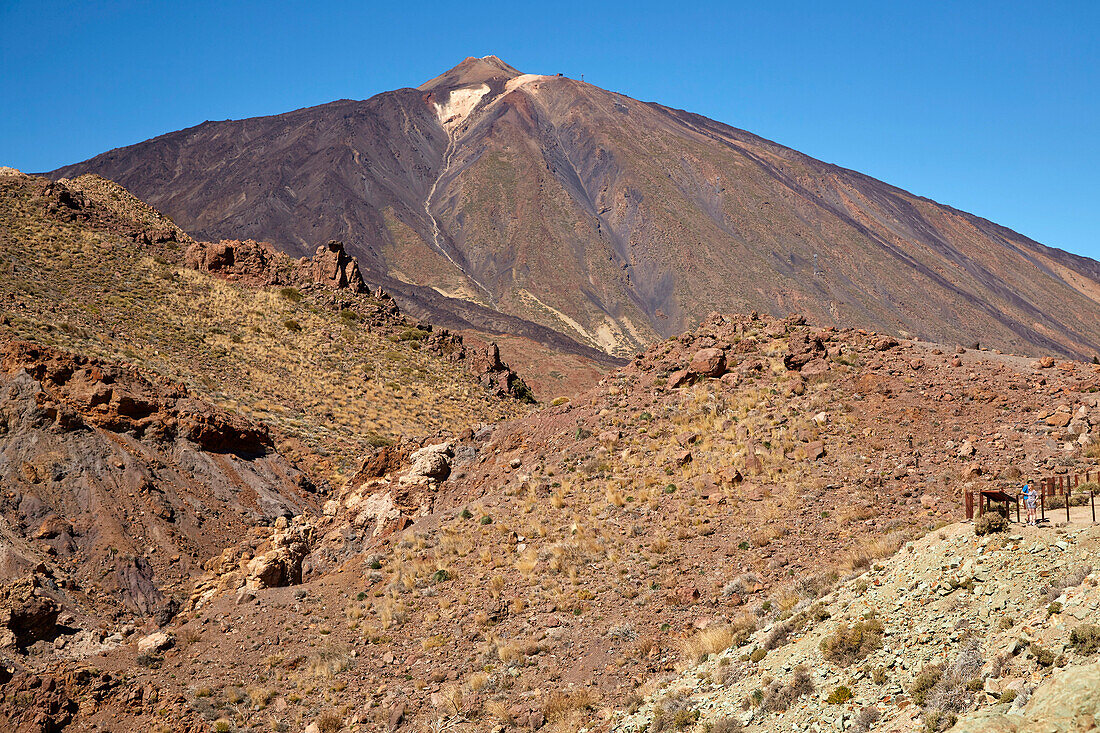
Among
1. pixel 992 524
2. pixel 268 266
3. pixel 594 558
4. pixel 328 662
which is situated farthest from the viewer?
pixel 268 266

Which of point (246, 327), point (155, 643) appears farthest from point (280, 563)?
point (246, 327)

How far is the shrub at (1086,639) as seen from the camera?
7746 mm

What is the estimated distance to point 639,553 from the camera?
15.7m

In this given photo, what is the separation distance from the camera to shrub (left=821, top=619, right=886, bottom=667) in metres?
9.79

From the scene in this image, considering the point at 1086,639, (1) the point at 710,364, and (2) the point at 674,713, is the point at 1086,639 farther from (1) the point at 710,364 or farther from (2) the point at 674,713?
(1) the point at 710,364

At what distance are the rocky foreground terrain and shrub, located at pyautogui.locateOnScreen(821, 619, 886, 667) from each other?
36 mm

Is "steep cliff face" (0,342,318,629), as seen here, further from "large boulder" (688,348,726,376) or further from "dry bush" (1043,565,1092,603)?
"dry bush" (1043,565,1092,603)

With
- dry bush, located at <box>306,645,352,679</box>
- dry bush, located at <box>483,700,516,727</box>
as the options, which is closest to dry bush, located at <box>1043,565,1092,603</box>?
dry bush, located at <box>483,700,516,727</box>

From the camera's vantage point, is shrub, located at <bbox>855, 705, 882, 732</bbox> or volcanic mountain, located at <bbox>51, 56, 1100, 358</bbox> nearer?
shrub, located at <bbox>855, 705, 882, 732</bbox>

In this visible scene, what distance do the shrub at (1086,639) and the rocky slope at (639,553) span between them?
10.0 inches

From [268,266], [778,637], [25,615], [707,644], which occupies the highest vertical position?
Result: [268,266]

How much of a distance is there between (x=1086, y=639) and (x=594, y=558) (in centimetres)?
906

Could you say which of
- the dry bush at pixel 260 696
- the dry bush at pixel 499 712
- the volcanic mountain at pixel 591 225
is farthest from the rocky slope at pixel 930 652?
the volcanic mountain at pixel 591 225

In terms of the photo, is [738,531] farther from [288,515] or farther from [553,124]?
[553,124]
